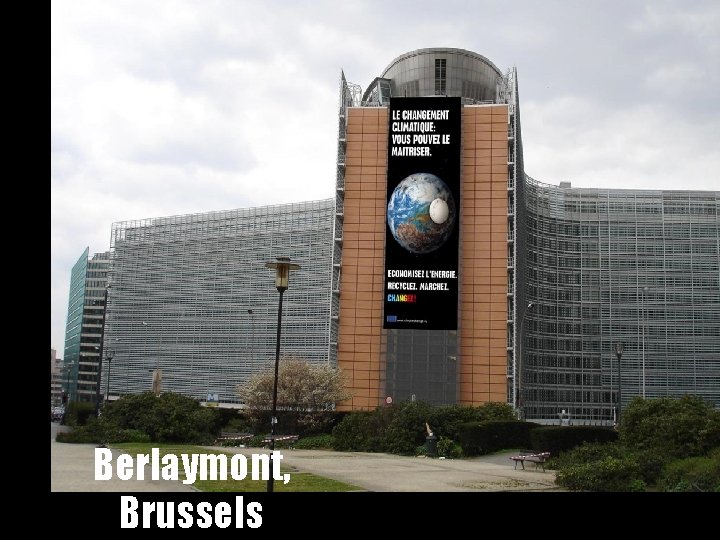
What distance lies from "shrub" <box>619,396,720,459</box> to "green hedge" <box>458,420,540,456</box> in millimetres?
9534

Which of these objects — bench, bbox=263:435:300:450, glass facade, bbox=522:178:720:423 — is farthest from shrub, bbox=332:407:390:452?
glass facade, bbox=522:178:720:423

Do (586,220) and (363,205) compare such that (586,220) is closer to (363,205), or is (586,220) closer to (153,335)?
(363,205)

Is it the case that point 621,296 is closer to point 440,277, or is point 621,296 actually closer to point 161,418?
point 440,277

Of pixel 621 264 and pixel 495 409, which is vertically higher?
pixel 621 264

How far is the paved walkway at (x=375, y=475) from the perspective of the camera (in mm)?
17875

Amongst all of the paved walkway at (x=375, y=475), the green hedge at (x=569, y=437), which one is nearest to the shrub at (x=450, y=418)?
the paved walkway at (x=375, y=475)

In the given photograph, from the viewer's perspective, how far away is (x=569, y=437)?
30.0 metres

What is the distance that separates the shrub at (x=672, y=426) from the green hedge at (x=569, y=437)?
3286 millimetres

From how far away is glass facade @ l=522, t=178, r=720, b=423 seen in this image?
3442 inches

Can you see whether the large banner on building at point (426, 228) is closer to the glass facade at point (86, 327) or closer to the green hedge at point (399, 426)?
the green hedge at point (399, 426)

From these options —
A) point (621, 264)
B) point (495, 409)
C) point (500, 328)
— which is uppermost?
point (621, 264)

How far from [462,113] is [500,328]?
1876 centimetres
